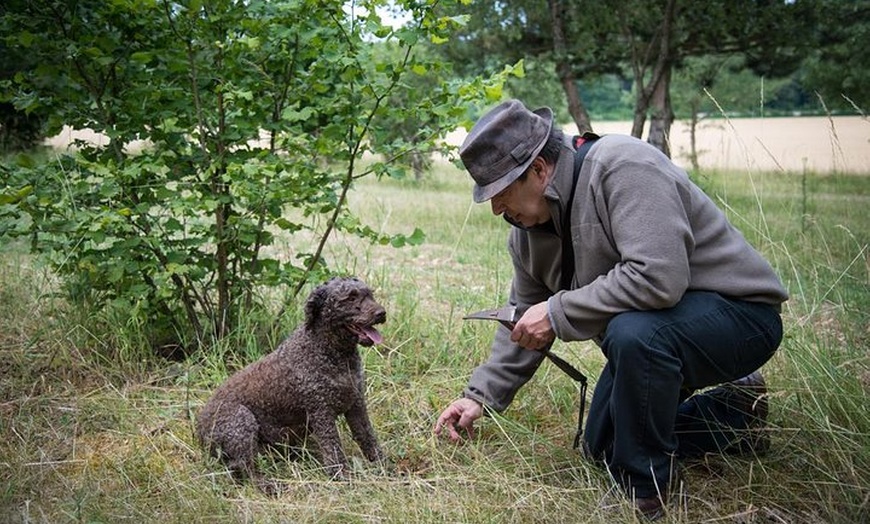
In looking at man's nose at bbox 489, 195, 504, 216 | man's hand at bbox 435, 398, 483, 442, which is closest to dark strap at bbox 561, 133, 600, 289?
man's nose at bbox 489, 195, 504, 216

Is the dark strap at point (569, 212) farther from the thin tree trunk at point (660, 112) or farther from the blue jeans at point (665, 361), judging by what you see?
the thin tree trunk at point (660, 112)

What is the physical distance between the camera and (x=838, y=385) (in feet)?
12.0

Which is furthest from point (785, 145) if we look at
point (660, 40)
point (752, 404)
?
point (752, 404)

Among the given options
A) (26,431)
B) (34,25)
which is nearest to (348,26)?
(34,25)

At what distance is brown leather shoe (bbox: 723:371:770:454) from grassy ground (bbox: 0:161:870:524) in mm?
79

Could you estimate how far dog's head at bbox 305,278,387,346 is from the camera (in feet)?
11.3

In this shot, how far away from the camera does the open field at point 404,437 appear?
128 inches

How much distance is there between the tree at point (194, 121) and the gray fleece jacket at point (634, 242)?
126 centimetres

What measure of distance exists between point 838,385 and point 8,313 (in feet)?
16.2

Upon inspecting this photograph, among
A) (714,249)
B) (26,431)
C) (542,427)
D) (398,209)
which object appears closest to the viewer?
(714,249)

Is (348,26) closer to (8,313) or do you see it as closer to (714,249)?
(714,249)

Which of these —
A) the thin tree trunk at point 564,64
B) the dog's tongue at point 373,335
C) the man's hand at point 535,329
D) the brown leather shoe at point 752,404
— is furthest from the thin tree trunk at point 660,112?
the dog's tongue at point 373,335

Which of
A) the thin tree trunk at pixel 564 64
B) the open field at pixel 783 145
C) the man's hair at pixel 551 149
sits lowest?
the open field at pixel 783 145

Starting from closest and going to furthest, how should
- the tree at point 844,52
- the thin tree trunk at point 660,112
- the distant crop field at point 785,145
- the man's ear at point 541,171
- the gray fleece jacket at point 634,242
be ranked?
1. the gray fleece jacket at point 634,242
2. the man's ear at point 541,171
3. the distant crop field at point 785,145
4. the tree at point 844,52
5. the thin tree trunk at point 660,112
